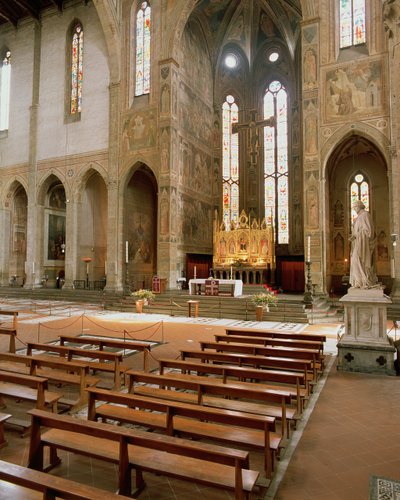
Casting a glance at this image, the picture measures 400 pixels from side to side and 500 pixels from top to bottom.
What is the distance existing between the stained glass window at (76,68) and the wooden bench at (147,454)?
Result: 2425 centimetres

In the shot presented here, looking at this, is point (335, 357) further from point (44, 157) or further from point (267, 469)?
point (44, 157)

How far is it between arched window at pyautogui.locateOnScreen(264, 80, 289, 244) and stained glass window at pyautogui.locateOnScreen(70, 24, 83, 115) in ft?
41.0

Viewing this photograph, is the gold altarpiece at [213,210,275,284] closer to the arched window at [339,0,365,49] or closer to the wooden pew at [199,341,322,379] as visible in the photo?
the arched window at [339,0,365,49]

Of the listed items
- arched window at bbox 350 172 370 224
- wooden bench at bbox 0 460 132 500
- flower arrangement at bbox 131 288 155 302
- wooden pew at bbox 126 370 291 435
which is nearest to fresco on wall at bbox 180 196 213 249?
flower arrangement at bbox 131 288 155 302

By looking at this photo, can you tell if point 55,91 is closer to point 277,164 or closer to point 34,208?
point 34,208

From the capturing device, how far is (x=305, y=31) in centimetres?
1816

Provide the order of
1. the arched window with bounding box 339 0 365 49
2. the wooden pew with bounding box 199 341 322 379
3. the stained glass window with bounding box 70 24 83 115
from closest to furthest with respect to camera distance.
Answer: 1. the wooden pew with bounding box 199 341 322 379
2. the arched window with bounding box 339 0 365 49
3. the stained glass window with bounding box 70 24 83 115

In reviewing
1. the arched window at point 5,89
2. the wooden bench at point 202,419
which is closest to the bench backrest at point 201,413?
the wooden bench at point 202,419

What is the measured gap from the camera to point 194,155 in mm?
23359

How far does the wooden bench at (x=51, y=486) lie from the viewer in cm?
225

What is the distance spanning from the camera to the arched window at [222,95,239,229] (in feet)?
89.3

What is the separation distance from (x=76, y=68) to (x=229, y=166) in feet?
38.5

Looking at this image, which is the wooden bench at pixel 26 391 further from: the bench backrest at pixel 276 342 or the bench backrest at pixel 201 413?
the bench backrest at pixel 276 342

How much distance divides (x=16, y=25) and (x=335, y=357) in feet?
97.1
